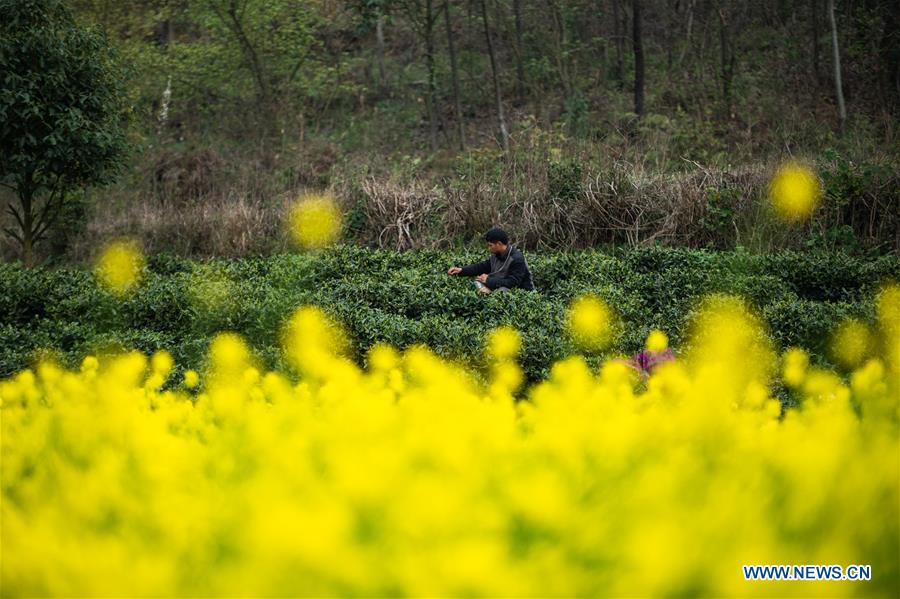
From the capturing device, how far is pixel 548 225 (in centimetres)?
1470

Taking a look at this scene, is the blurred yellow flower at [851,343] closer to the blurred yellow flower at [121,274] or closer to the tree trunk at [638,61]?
the blurred yellow flower at [121,274]

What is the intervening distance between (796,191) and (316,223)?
8.64 m

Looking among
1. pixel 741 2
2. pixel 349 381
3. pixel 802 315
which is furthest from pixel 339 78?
pixel 349 381

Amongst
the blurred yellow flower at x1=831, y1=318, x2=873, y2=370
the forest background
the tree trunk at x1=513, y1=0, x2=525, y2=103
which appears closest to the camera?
the blurred yellow flower at x1=831, y1=318, x2=873, y2=370

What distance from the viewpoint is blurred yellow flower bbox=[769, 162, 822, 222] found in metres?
13.4

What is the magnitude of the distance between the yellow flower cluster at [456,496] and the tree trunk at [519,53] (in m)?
22.1

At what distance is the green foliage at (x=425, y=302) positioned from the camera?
8.02 metres

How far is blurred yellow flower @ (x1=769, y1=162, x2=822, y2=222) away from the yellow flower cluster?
1165 cm

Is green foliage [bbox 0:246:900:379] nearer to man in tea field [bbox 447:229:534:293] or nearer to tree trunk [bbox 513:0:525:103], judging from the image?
man in tea field [bbox 447:229:534:293]

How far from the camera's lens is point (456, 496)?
181cm

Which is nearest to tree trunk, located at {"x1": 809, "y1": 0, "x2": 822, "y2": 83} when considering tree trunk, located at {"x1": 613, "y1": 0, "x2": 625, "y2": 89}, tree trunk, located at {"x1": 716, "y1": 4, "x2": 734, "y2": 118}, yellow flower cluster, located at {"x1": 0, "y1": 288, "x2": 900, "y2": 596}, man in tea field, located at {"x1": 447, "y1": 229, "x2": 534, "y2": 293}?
tree trunk, located at {"x1": 716, "y1": 4, "x2": 734, "y2": 118}

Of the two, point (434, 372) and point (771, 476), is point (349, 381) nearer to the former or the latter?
point (434, 372)

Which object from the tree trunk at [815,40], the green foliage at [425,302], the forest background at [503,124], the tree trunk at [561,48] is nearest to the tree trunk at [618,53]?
the forest background at [503,124]

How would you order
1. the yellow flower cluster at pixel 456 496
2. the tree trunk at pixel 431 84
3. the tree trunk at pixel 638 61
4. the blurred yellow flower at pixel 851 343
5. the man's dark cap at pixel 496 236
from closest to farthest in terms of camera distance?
1. the yellow flower cluster at pixel 456 496
2. the blurred yellow flower at pixel 851 343
3. the man's dark cap at pixel 496 236
4. the tree trunk at pixel 638 61
5. the tree trunk at pixel 431 84
